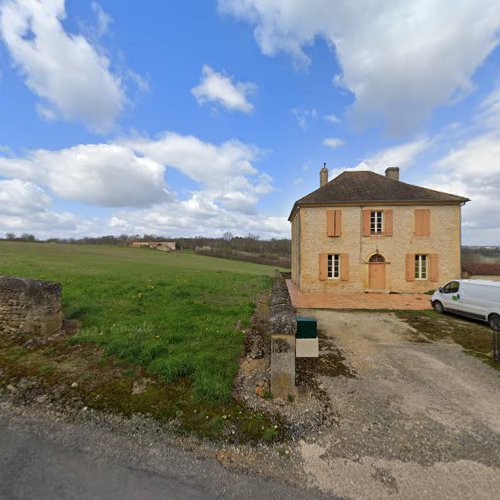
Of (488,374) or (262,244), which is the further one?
(262,244)

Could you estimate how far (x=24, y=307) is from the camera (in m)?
6.59

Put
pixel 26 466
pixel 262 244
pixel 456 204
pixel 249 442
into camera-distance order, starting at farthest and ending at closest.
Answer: pixel 262 244 → pixel 456 204 → pixel 249 442 → pixel 26 466

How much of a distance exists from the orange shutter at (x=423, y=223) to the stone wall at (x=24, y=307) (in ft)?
58.3

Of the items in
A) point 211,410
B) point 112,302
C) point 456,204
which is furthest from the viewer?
point 456,204

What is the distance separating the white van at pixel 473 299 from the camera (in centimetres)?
849

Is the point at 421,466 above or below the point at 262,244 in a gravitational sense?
below

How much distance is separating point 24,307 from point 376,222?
54.7 ft

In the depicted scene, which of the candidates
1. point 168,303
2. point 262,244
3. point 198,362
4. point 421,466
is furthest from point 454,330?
point 262,244

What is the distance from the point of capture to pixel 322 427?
3.56m

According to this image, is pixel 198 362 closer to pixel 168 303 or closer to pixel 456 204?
pixel 168 303

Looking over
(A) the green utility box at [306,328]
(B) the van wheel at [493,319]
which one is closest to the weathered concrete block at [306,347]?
(A) the green utility box at [306,328]

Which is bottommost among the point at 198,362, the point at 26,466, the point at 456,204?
the point at 26,466

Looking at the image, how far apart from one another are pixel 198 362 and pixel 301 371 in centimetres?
204

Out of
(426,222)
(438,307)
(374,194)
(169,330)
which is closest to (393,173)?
(374,194)
